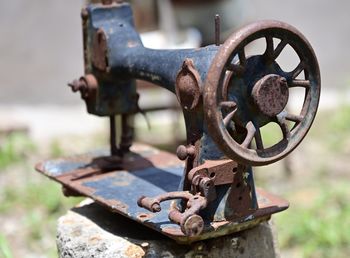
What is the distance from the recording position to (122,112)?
2953 millimetres

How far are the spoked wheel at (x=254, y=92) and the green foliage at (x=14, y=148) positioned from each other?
143 inches

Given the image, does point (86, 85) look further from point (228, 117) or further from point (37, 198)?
point (37, 198)

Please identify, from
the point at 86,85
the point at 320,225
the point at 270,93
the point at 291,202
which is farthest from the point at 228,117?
the point at 291,202

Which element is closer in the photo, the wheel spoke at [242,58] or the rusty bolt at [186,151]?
the wheel spoke at [242,58]

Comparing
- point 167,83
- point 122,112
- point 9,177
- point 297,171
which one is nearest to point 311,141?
point 297,171

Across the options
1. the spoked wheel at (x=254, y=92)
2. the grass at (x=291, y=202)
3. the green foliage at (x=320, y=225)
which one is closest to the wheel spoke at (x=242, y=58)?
the spoked wheel at (x=254, y=92)

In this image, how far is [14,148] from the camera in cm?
591

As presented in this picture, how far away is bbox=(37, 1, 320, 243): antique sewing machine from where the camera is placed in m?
2.13

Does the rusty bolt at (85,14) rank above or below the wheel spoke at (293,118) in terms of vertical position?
above

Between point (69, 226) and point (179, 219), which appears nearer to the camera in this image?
point (179, 219)

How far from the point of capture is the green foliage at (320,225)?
4133 mm

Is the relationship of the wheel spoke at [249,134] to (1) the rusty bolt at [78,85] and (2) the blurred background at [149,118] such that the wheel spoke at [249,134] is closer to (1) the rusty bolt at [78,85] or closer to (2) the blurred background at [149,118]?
(1) the rusty bolt at [78,85]

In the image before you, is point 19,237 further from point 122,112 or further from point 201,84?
point 201,84

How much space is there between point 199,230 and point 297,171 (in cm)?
367
